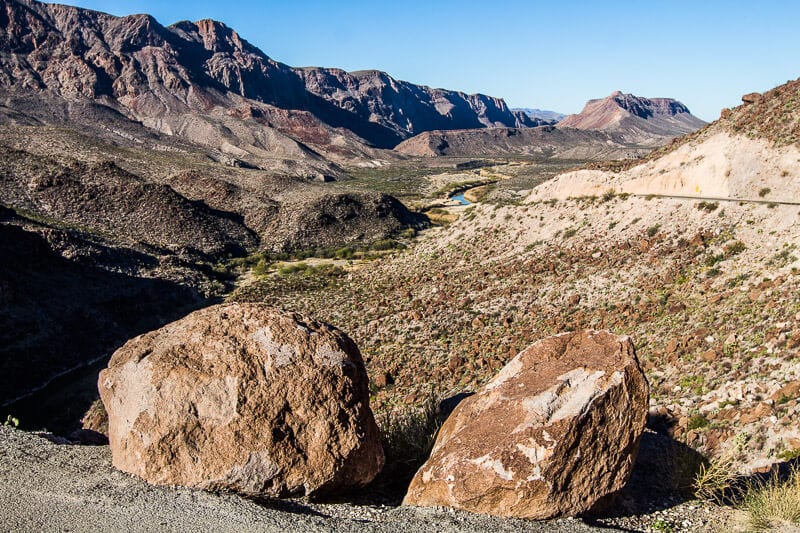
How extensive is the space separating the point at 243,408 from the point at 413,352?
14.3m

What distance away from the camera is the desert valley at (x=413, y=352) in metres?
7.86

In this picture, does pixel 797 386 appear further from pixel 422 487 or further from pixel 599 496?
pixel 422 487

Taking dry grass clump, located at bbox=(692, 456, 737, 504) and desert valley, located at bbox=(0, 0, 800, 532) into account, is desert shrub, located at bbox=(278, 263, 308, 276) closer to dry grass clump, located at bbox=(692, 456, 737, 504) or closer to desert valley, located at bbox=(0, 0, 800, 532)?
desert valley, located at bbox=(0, 0, 800, 532)

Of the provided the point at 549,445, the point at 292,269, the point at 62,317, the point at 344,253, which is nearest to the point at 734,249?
the point at 549,445

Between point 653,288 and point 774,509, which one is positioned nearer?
point 774,509

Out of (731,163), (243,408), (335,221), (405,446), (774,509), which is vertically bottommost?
(774,509)

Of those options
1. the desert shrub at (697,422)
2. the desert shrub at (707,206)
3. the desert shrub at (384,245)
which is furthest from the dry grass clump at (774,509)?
the desert shrub at (384,245)

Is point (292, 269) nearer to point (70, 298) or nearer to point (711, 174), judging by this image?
point (70, 298)

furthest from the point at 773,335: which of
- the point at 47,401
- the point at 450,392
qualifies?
the point at 47,401

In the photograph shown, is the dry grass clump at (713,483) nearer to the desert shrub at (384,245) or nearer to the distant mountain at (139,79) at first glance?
the desert shrub at (384,245)

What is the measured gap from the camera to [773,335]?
1462 centimetres

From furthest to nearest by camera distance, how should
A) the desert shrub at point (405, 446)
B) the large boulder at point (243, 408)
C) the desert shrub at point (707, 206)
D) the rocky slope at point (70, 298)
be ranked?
the desert shrub at point (707, 206), the rocky slope at point (70, 298), the desert shrub at point (405, 446), the large boulder at point (243, 408)

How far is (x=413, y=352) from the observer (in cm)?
2206

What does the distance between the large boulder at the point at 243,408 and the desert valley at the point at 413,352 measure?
3cm
